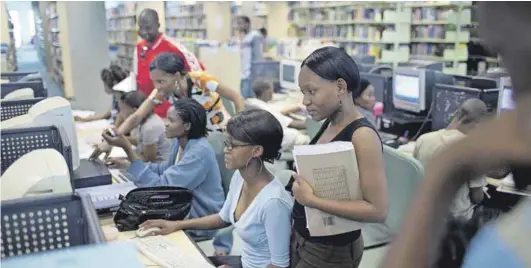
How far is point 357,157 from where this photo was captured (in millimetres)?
1335

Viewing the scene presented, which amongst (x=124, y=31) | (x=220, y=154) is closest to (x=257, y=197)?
(x=220, y=154)

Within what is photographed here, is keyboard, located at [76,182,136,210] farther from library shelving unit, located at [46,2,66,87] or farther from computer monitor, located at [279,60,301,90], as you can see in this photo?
library shelving unit, located at [46,2,66,87]

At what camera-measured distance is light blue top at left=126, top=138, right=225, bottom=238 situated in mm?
2145

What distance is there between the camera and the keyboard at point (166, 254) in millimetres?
1561

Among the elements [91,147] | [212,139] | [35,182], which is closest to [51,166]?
[35,182]

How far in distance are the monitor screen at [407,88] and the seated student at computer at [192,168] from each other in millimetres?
2427

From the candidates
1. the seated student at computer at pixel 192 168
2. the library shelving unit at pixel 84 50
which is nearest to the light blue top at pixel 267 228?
the seated student at computer at pixel 192 168

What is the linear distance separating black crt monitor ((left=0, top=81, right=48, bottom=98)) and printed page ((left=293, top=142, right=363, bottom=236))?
6.89 feet

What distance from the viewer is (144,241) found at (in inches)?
68.0

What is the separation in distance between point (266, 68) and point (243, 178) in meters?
4.57

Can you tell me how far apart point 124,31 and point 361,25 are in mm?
4447

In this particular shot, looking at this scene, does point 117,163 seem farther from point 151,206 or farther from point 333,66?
point 333,66

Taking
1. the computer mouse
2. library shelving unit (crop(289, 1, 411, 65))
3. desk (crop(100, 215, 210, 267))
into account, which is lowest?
desk (crop(100, 215, 210, 267))

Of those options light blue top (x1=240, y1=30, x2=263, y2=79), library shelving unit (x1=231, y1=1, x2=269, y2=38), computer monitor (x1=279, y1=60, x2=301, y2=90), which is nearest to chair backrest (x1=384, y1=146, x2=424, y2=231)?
computer monitor (x1=279, y1=60, x2=301, y2=90)
